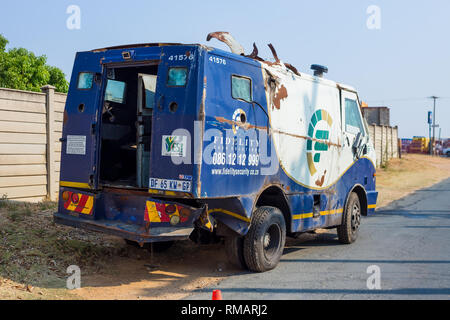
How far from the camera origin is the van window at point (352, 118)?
30.3 feet

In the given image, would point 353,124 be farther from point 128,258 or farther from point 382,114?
point 382,114

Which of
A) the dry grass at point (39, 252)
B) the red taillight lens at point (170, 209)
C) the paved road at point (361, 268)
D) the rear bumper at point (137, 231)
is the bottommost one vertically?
the paved road at point (361, 268)

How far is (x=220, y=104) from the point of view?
19.7ft

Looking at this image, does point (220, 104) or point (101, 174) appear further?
point (101, 174)

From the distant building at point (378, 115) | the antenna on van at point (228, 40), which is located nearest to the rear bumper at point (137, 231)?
the antenna on van at point (228, 40)

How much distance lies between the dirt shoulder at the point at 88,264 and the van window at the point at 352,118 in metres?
3.32

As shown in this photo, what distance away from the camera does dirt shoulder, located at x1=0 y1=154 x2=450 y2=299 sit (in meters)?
5.76

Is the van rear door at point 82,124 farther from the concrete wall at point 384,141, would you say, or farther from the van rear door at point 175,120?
the concrete wall at point 384,141

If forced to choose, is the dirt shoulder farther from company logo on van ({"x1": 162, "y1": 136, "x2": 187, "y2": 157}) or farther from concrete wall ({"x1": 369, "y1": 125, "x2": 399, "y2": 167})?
concrete wall ({"x1": 369, "y1": 125, "x2": 399, "y2": 167})

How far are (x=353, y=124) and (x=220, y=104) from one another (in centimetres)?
426

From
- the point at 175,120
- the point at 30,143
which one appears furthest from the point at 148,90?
the point at 30,143

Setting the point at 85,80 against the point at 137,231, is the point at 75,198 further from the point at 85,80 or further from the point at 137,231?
the point at 85,80

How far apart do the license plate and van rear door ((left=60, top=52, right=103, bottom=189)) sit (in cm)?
103
